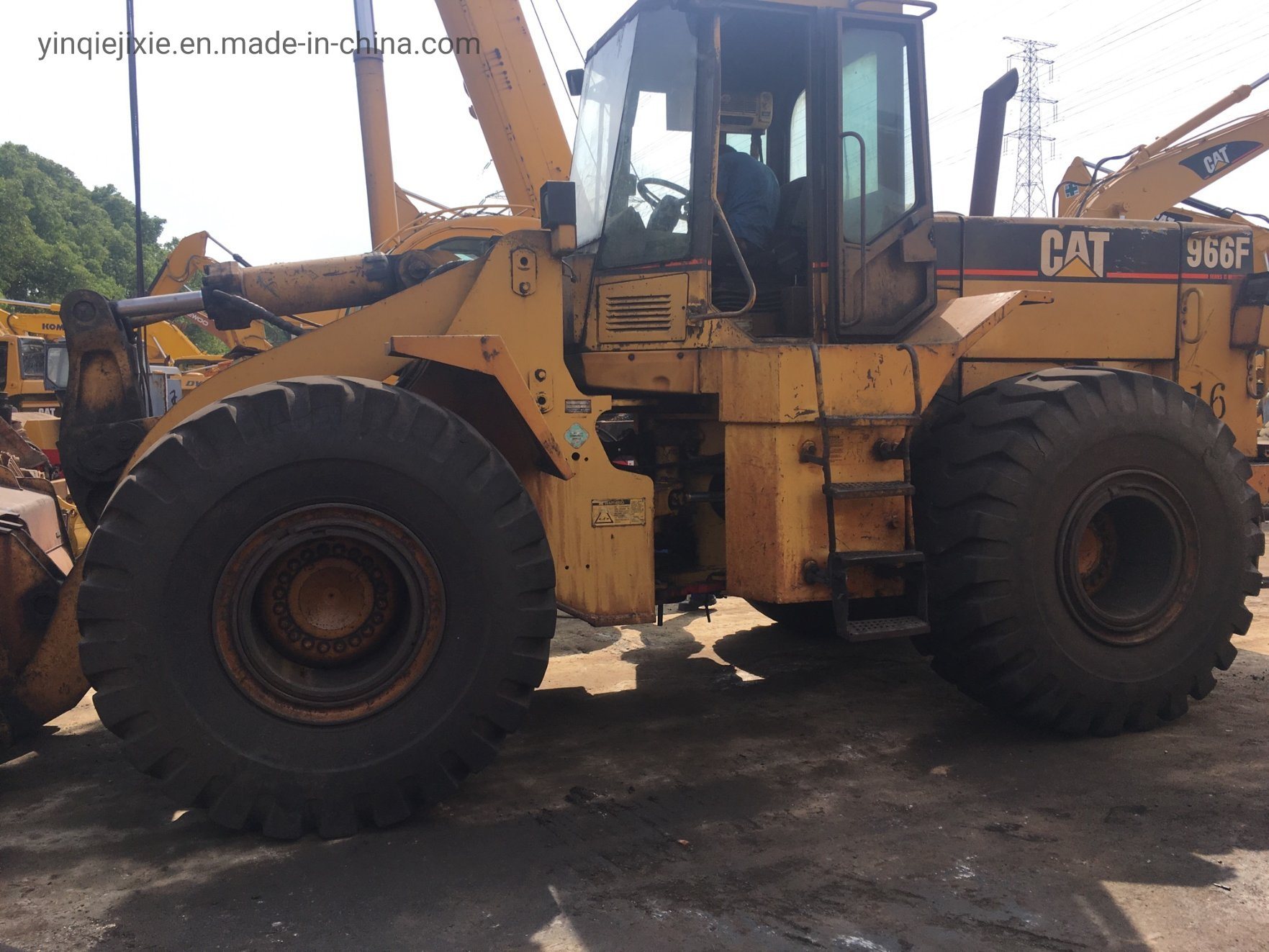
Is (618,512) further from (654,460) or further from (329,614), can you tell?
(329,614)

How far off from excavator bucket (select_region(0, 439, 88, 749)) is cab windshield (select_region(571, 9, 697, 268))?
258cm

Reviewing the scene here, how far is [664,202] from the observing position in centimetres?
436

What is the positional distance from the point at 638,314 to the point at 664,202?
1.68 ft

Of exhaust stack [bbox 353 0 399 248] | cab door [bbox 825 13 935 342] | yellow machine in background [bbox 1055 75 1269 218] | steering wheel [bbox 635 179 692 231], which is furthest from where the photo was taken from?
exhaust stack [bbox 353 0 399 248]

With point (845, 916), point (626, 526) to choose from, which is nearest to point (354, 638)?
point (626, 526)

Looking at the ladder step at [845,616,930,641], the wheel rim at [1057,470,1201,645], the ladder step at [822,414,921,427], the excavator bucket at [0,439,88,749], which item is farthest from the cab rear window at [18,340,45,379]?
the wheel rim at [1057,470,1201,645]

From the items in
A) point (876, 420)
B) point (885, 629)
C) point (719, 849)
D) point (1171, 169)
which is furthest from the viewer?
point (1171, 169)

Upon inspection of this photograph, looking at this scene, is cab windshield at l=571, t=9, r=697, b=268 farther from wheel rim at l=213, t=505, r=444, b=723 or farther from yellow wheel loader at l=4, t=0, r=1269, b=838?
wheel rim at l=213, t=505, r=444, b=723

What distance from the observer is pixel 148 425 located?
4031mm

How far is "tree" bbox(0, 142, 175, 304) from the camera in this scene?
104 feet

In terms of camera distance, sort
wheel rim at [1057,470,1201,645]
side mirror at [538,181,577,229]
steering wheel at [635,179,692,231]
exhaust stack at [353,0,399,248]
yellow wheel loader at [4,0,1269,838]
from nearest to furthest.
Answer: yellow wheel loader at [4,0,1269,838] < side mirror at [538,181,577,229] < wheel rim at [1057,470,1201,645] < steering wheel at [635,179,692,231] < exhaust stack at [353,0,399,248]

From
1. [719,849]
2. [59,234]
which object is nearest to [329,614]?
[719,849]

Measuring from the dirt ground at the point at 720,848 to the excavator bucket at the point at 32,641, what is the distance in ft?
1.17

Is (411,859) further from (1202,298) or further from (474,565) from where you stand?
(1202,298)
